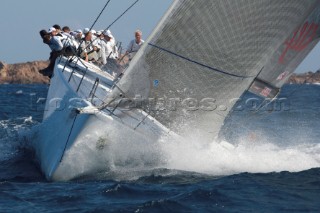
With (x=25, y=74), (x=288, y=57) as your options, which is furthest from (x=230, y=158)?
(x=25, y=74)

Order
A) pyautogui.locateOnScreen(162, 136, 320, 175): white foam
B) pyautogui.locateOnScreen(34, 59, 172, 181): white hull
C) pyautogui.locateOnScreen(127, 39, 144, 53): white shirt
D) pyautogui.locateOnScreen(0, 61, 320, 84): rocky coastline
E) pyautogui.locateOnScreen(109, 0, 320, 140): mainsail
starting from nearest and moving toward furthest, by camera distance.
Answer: pyautogui.locateOnScreen(34, 59, 172, 181): white hull < pyautogui.locateOnScreen(109, 0, 320, 140): mainsail < pyautogui.locateOnScreen(162, 136, 320, 175): white foam < pyautogui.locateOnScreen(127, 39, 144, 53): white shirt < pyautogui.locateOnScreen(0, 61, 320, 84): rocky coastline

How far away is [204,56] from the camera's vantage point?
802cm

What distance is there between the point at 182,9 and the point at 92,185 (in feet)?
7.43

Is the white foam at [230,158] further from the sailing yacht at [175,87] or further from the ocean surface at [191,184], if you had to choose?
the sailing yacht at [175,87]

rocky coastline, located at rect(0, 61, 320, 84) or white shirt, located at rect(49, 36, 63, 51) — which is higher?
white shirt, located at rect(49, 36, 63, 51)

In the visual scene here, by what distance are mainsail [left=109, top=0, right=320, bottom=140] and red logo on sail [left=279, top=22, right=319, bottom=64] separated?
16cm

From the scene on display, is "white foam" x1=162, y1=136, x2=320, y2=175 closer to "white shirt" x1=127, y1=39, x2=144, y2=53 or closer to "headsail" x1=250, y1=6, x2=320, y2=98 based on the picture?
"headsail" x1=250, y1=6, x2=320, y2=98

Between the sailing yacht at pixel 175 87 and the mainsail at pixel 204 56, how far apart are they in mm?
12

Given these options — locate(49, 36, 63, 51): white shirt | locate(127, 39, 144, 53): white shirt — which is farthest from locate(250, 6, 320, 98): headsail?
locate(49, 36, 63, 51): white shirt

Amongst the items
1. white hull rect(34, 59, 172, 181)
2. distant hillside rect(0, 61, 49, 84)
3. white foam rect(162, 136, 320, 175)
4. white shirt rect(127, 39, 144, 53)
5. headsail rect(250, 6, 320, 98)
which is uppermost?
headsail rect(250, 6, 320, 98)

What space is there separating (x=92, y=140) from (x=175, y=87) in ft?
4.15

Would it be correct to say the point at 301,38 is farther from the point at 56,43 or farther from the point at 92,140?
the point at 56,43

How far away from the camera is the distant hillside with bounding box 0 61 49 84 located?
77.9 m

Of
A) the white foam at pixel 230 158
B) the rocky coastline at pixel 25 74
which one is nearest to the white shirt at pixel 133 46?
the white foam at pixel 230 158
